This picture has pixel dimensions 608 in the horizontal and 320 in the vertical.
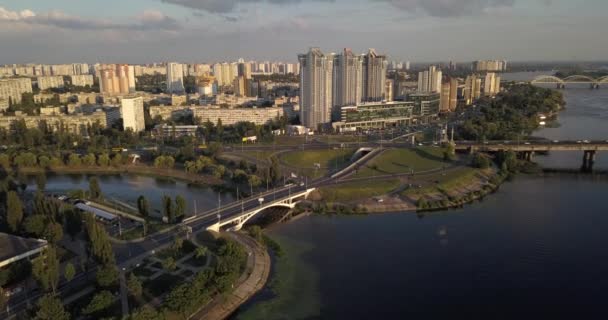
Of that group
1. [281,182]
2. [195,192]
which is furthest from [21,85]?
[281,182]

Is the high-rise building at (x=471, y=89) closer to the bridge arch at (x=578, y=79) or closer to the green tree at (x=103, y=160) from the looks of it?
the bridge arch at (x=578, y=79)

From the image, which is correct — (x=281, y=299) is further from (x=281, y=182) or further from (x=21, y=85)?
(x=21, y=85)

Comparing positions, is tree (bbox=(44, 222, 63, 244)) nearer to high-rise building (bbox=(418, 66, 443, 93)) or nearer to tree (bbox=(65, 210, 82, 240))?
tree (bbox=(65, 210, 82, 240))

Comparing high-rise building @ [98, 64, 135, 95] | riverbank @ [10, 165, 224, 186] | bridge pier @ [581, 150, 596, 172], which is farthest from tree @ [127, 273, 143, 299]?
high-rise building @ [98, 64, 135, 95]

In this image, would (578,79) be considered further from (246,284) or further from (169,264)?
(169,264)

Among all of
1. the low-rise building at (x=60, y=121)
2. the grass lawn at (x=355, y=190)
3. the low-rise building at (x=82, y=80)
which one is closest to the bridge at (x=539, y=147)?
the grass lawn at (x=355, y=190)
